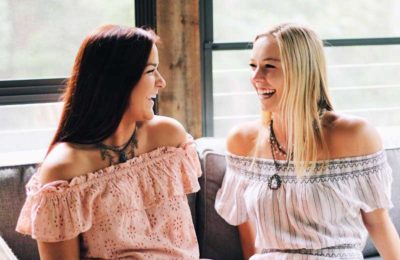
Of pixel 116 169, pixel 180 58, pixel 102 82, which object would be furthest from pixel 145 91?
pixel 180 58

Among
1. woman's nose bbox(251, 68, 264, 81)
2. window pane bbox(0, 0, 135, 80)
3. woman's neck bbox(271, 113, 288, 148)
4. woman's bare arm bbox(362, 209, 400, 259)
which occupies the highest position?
window pane bbox(0, 0, 135, 80)

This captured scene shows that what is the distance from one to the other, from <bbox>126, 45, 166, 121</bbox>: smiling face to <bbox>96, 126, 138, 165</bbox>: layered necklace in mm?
82

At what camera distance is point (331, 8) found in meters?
2.86

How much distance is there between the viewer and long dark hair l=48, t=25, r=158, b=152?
174 cm

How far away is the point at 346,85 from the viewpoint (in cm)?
296

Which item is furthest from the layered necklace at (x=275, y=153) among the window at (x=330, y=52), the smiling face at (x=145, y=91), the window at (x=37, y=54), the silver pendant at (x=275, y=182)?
the window at (x=37, y=54)

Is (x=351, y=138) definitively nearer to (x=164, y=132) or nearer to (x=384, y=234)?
(x=384, y=234)

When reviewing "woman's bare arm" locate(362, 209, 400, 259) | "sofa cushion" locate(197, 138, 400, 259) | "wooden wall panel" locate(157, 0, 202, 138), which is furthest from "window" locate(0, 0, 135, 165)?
"woman's bare arm" locate(362, 209, 400, 259)

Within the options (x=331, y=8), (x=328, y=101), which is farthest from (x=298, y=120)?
(x=331, y=8)

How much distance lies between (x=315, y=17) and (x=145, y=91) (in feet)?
4.38

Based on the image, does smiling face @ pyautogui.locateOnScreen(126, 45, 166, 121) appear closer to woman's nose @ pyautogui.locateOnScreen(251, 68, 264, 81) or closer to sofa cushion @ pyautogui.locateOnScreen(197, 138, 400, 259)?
woman's nose @ pyautogui.locateOnScreen(251, 68, 264, 81)

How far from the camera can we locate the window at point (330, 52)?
2.73 meters

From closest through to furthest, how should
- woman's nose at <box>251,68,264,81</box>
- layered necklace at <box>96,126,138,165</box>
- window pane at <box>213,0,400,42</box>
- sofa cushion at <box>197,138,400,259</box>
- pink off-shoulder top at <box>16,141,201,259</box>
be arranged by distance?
pink off-shoulder top at <box>16,141,201,259</box>
layered necklace at <box>96,126,138,165</box>
woman's nose at <box>251,68,264,81</box>
sofa cushion at <box>197,138,400,259</box>
window pane at <box>213,0,400,42</box>

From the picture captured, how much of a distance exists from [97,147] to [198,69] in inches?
36.5
